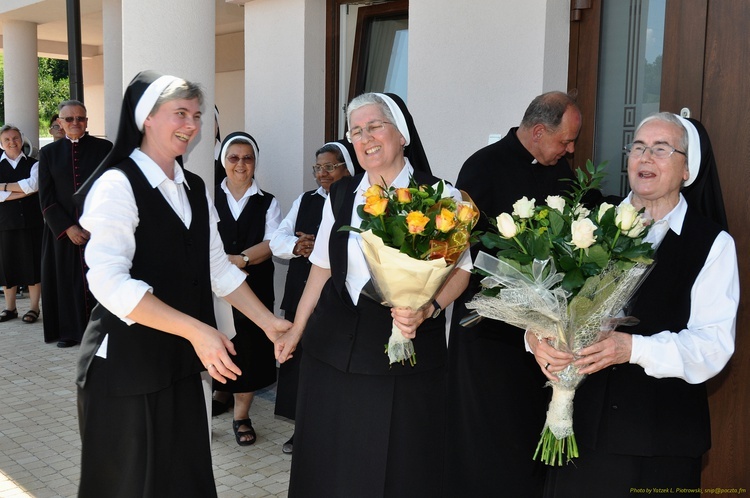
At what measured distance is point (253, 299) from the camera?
3.76 m

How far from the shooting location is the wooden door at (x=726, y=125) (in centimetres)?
405

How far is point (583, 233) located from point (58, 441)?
470 cm

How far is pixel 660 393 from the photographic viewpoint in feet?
9.55

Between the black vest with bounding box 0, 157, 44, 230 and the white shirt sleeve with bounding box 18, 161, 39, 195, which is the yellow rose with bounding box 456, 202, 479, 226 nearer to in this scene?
the white shirt sleeve with bounding box 18, 161, 39, 195

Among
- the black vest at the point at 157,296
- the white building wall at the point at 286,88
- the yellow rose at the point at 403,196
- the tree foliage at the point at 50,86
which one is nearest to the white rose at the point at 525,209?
the yellow rose at the point at 403,196

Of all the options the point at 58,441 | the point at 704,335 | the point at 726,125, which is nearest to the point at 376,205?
the point at 704,335

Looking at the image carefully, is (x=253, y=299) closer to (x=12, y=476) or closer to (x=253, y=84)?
(x=12, y=476)

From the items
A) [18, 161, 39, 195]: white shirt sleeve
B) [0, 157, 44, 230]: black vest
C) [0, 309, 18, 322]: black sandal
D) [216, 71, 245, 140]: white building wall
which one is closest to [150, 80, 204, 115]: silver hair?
[18, 161, 39, 195]: white shirt sleeve

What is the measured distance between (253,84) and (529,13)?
332 cm

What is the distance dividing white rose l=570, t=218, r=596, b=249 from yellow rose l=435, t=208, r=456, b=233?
44cm

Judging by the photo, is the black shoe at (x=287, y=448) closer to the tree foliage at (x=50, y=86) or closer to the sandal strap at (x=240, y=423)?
the sandal strap at (x=240, y=423)

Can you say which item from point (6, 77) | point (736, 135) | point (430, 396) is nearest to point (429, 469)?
point (430, 396)

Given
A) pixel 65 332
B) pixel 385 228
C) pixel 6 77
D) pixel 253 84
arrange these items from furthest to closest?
pixel 6 77
pixel 65 332
pixel 253 84
pixel 385 228

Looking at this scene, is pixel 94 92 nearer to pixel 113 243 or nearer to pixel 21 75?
pixel 21 75
